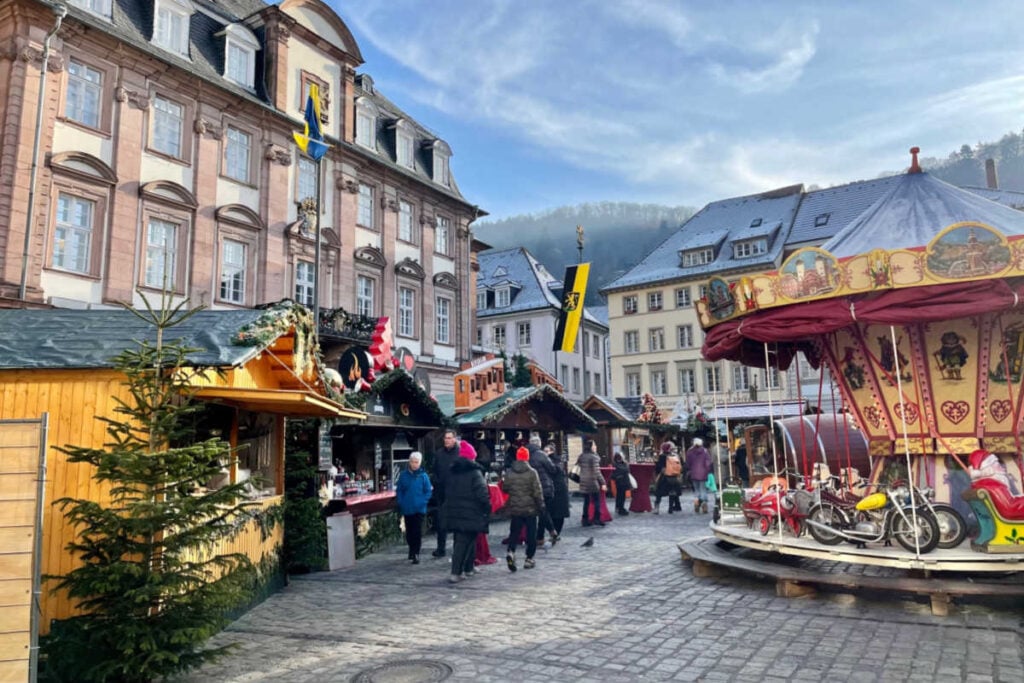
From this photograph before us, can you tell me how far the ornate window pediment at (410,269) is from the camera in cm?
2850

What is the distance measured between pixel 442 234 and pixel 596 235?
308ft

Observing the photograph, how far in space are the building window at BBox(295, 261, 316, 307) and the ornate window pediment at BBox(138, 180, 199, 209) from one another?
4.27 m

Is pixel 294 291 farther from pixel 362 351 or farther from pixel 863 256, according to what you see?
pixel 863 256

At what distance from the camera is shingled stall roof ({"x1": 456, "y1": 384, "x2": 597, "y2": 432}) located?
1859 centimetres

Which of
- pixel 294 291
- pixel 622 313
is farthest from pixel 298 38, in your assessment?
pixel 622 313

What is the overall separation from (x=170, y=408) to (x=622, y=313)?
154 ft

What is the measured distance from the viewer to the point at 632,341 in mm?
51094

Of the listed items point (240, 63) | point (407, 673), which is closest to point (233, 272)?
point (240, 63)

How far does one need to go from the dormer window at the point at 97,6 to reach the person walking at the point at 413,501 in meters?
15.7

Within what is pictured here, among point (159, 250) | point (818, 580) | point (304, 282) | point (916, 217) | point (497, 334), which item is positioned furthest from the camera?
point (497, 334)

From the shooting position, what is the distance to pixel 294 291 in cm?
2389

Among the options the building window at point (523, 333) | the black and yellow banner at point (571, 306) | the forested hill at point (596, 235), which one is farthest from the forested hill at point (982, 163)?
the black and yellow banner at point (571, 306)

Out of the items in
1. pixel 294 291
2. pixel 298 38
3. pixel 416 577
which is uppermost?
pixel 298 38

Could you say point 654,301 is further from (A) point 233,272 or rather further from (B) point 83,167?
(B) point 83,167
